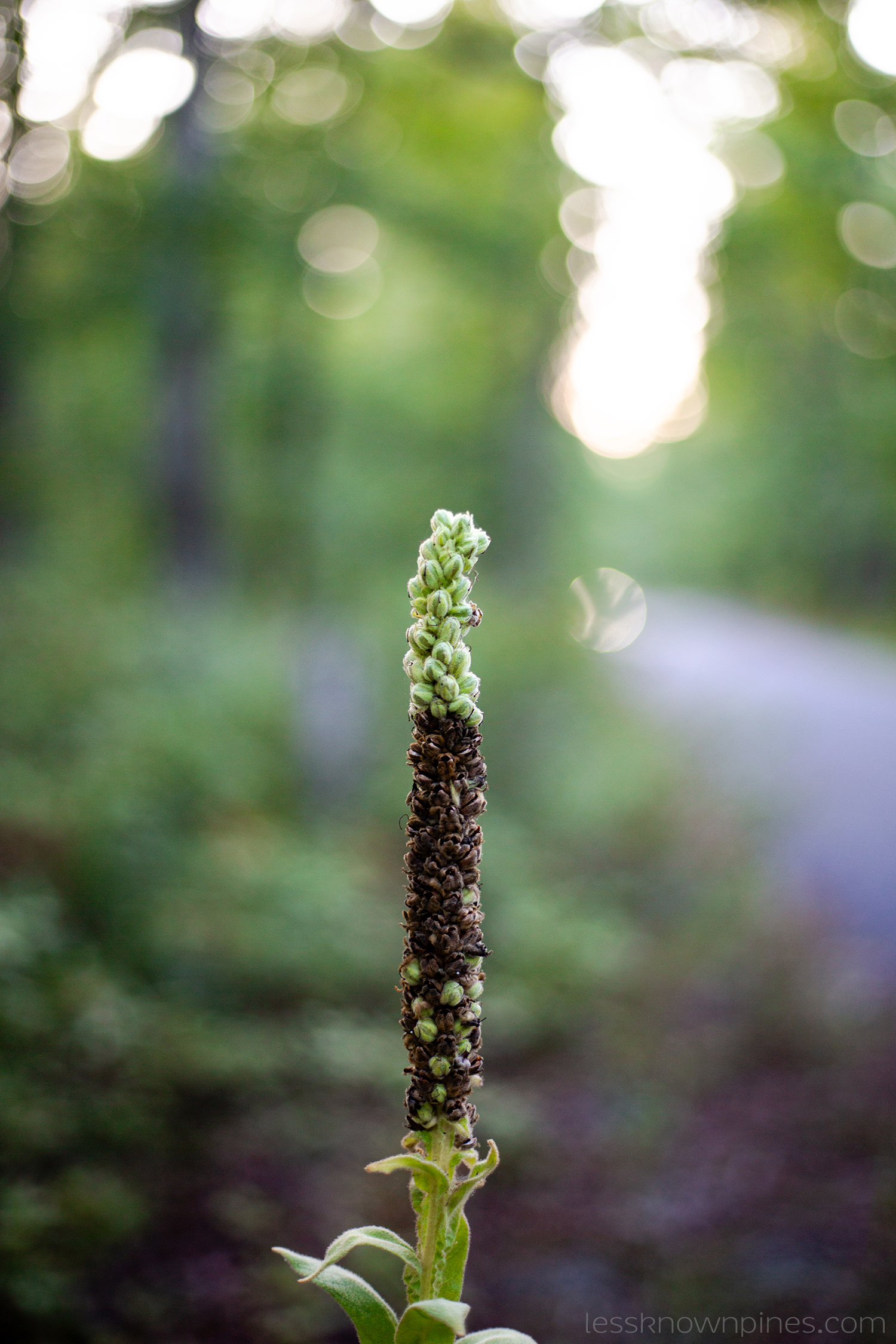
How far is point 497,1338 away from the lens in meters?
1.16

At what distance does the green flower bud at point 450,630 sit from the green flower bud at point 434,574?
0.05 meters

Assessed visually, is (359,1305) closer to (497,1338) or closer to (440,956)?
(497,1338)

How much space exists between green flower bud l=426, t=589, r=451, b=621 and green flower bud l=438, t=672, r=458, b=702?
0.21 feet

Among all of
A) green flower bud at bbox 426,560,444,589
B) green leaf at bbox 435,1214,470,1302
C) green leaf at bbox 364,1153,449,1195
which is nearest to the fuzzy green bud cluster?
green flower bud at bbox 426,560,444,589

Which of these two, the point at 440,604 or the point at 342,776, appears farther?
the point at 342,776

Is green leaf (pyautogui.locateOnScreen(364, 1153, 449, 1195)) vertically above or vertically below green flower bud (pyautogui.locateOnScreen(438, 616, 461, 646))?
below

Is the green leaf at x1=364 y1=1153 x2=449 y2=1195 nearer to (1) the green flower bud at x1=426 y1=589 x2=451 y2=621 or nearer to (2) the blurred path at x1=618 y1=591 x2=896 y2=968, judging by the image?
(1) the green flower bud at x1=426 y1=589 x2=451 y2=621

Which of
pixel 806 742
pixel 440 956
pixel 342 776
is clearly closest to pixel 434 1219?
pixel 440 956

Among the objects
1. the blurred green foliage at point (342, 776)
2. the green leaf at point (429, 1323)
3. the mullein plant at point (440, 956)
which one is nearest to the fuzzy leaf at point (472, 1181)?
the mullein plant at point (440, 956)

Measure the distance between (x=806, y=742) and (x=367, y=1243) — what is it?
33.2ft

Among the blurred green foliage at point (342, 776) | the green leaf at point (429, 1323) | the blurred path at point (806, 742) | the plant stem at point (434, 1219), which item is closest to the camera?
the green leaf at point (429, 1323)

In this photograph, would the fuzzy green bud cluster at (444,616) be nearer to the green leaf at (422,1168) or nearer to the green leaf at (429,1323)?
the green leaf at (422,1168)

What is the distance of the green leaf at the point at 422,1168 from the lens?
1.13 metres

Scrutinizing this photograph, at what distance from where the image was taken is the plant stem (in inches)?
46.1
